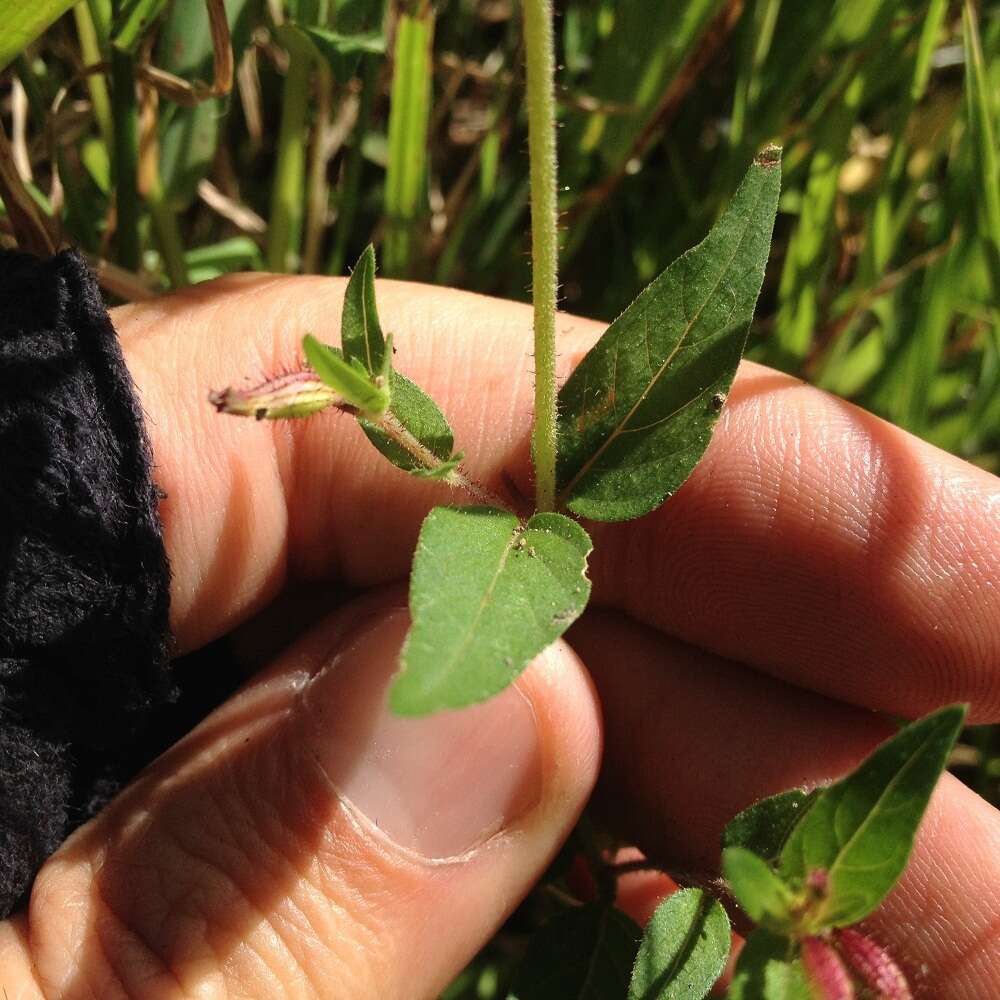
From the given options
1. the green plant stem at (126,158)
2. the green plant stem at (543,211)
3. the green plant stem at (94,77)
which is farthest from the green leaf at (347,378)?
the green plant stem at (94,77)

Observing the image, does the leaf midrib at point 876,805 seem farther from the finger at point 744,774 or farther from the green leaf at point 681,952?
the finger at point 744,774

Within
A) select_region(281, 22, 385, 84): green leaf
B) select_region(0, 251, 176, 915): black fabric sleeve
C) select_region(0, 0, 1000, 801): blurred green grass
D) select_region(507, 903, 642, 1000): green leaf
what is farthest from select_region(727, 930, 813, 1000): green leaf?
select_region(281, 22, 385, 84): green leaf

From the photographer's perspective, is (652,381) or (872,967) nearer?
(872,967)

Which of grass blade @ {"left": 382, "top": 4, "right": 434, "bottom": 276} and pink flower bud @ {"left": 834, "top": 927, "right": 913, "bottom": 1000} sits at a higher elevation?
grass blade @ {"left": 382, "top": 4, "right": 434, "bottom": 276}

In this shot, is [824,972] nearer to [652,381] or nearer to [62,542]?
[652,381]

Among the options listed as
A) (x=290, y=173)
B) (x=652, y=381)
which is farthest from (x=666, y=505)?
(x=290, y=173)

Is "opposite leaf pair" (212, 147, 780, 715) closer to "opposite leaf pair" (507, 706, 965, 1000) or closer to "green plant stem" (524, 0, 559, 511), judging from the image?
"green plant stem" (524, 0, 559, 511)

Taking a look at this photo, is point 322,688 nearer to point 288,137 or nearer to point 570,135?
point 288,137
